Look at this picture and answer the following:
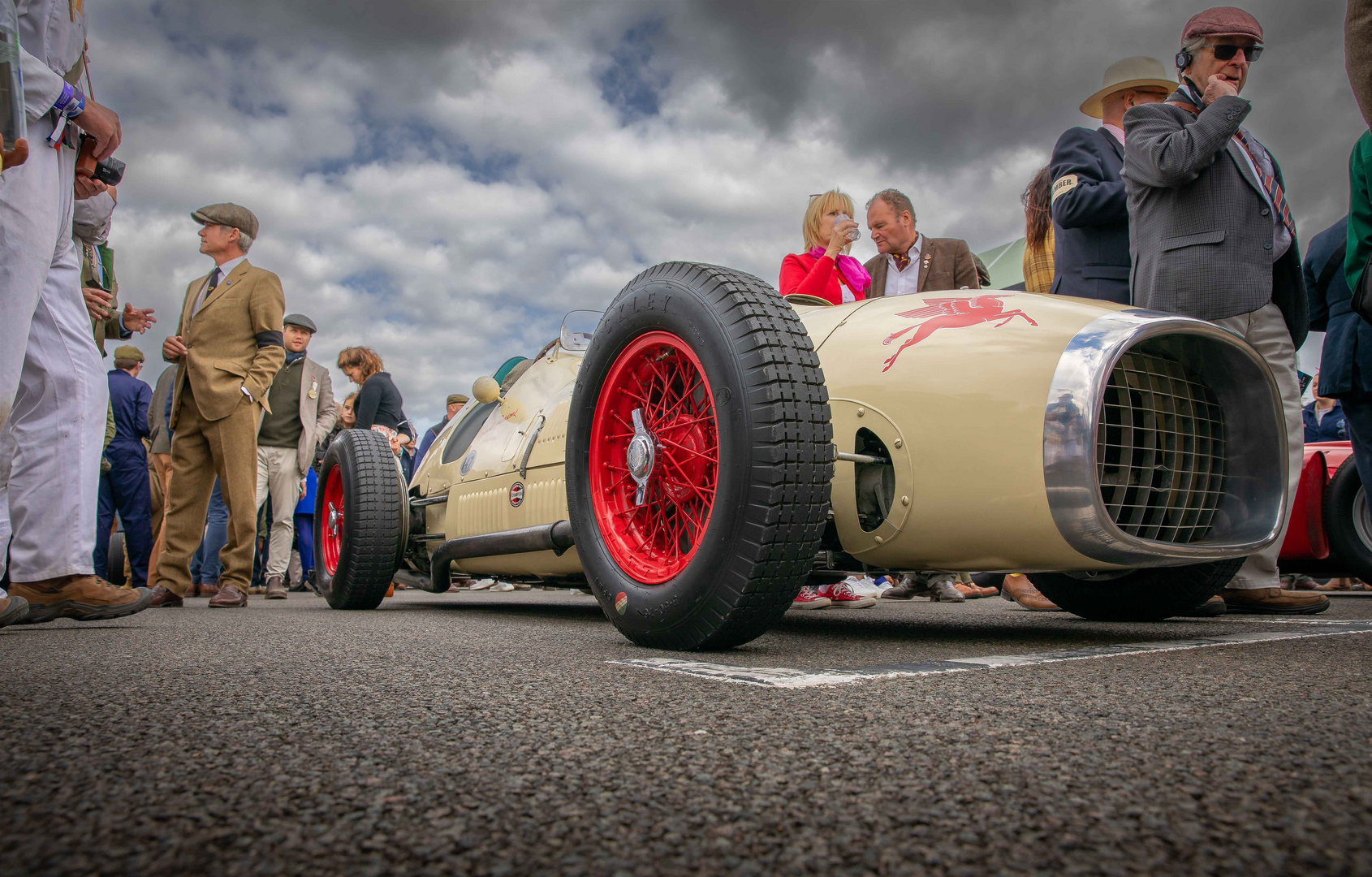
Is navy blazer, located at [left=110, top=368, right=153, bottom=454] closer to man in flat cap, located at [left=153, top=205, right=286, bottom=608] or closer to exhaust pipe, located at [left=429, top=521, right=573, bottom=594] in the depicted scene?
man in flat cap, located at [left=153, top=205, right=286, bottom=608]

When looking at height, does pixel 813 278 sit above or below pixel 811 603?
above

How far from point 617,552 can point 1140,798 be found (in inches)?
57.4

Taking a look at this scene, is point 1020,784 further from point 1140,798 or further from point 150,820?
point 150,820

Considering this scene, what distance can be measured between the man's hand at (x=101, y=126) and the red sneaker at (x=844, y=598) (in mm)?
3123

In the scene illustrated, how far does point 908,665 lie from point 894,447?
20.7 inches

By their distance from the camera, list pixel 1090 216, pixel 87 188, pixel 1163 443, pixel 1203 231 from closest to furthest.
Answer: pixel 1163 443, pixel 87 188, pixel 1203 231, pixel 1090 216

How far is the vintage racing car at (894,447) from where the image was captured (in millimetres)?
1736

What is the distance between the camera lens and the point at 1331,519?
167 inches

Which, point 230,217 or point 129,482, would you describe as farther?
point 129,482

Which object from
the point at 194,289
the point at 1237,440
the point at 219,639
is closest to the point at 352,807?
the point at 219,639

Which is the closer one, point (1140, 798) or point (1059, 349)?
point (1140, 798)

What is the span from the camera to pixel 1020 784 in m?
0.85

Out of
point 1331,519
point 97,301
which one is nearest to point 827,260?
point 97,301

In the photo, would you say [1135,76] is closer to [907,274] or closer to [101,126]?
[907,274]
